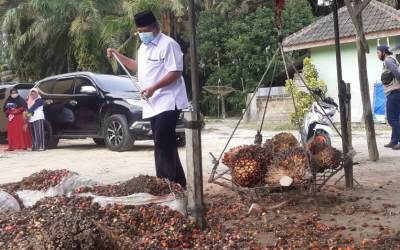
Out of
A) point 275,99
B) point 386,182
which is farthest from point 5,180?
point 275,99

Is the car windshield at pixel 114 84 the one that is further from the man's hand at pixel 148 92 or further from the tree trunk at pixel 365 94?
the man's hand at pixel 148 92

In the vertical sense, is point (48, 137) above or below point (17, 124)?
below

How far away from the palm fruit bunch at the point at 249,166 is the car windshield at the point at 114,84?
7225 mm

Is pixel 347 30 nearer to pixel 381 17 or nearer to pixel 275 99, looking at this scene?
pixel 381 17

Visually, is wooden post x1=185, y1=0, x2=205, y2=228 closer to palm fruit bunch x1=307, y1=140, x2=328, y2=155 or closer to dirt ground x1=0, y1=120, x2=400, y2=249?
dirt ground x1=0, y1=120, x2=400, y2=249

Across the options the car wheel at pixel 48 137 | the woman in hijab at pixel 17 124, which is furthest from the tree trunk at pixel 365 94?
the woman in hijab at pixel 17 124

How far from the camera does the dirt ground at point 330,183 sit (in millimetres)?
5312

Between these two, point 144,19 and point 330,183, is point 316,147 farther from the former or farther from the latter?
point 144,19

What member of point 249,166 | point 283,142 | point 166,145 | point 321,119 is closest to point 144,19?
point 166,145

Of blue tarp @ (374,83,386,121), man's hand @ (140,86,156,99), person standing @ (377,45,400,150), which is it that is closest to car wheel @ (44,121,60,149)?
person standing @ (377,45,400,150)

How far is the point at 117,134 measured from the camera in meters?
12.5

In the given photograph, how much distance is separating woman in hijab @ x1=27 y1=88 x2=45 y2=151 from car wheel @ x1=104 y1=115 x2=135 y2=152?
1.95 m

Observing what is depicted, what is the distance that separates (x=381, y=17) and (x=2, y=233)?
1614 centimetres

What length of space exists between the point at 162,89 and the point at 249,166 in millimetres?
1127
